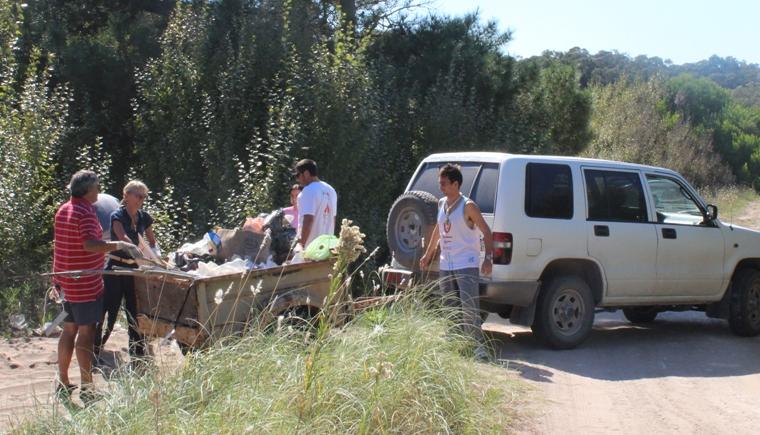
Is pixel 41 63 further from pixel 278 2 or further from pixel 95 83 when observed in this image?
pixel 278 2

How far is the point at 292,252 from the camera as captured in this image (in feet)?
25.6

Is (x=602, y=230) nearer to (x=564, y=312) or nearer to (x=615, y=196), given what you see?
(x=615, y=196)

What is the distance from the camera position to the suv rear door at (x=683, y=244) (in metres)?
9.59

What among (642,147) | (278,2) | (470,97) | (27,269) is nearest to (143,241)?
(27,269)

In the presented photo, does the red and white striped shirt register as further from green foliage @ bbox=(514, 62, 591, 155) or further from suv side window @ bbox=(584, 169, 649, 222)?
green foliage @ bbox=(514, 62, 591, 155)

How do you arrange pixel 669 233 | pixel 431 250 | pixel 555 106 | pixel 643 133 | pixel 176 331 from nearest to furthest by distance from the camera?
1. pixel 176 331
2. pixel 431 250
3. pixel 669 233
4. pixel 555 106
5. pixel 643 133

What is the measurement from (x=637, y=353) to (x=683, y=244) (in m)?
1.43

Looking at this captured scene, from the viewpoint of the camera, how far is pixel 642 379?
7926 mm

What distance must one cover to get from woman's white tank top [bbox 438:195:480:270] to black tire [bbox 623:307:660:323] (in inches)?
165

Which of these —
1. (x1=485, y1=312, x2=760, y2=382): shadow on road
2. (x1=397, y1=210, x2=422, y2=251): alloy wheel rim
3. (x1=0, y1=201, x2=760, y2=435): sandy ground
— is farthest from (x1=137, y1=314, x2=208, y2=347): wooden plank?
(x1=485, y1=312, x2=760, y2=382): shadow on road

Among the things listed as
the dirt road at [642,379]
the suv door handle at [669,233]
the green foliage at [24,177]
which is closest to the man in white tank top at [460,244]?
A: the dirt road at [642,379]

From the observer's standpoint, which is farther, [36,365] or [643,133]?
[643,133]

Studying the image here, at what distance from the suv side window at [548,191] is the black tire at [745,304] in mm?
2958

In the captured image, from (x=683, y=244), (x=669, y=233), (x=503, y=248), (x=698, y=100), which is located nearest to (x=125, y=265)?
(x=503, y=248)
